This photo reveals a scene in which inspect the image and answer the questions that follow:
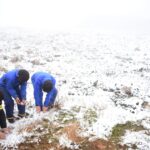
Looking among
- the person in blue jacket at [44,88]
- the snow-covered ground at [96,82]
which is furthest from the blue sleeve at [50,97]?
the snow-covered ground at [96,82]

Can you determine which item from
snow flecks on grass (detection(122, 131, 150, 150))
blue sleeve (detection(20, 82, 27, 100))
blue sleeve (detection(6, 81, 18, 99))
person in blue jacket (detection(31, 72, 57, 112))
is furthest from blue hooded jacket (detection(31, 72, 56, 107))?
snow flecks on grass (detection(122, 131, 150, 150))

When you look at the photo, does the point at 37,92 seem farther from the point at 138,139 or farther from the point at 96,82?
the point at 96,82

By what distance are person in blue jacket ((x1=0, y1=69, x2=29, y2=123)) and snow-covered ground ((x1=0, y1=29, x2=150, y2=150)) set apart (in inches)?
23.2

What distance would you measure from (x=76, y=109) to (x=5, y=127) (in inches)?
106

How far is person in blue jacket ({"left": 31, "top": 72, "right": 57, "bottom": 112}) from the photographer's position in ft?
27.6

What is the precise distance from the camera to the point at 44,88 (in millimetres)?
8414

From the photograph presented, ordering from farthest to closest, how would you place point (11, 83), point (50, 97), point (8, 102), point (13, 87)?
point (50, 97) → point (8, 102) → point (13, 87) → point (11, 83)

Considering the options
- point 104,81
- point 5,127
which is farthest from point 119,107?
point 5,127

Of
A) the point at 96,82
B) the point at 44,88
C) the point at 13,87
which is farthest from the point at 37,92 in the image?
the point at 96,82

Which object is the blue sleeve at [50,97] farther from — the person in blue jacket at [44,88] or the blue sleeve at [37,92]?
the blue sleeve at [37,92]

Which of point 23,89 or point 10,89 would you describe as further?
point 23,89

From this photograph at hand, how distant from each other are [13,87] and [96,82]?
549 cm

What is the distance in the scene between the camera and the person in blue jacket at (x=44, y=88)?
8411 millimetres

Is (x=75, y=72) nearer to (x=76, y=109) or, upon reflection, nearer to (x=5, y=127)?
(x=76, y=109)
